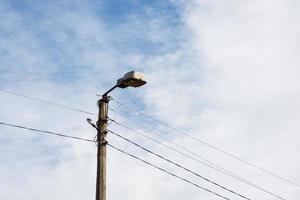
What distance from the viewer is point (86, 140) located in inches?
702

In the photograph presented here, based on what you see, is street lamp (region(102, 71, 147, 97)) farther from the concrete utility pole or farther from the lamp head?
the concrete utility pole

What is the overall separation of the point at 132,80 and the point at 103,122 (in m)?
1.50

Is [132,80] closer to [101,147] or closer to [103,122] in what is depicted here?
[103,122]

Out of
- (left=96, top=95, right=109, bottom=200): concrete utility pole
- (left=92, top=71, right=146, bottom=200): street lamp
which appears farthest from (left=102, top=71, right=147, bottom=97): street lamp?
(left=96, top=95, right=109, bottom=200): concrete utility pole

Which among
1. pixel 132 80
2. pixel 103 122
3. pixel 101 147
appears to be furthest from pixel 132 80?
pixel 101 147

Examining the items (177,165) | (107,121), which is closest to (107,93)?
(107,121)

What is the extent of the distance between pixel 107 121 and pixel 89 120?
0.52 m

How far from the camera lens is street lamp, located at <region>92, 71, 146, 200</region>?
16.8m

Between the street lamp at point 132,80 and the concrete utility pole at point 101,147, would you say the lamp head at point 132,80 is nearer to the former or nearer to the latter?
the street lamp at point 132,80

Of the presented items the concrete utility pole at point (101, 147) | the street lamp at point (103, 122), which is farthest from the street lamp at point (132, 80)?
the concrete utility pole at point (101, 147)

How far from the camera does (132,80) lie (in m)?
17.7

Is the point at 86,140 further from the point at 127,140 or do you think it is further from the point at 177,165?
the point at 177,165

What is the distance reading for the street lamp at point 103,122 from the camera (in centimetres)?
1678

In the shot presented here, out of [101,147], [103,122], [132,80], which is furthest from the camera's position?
[103,122]
